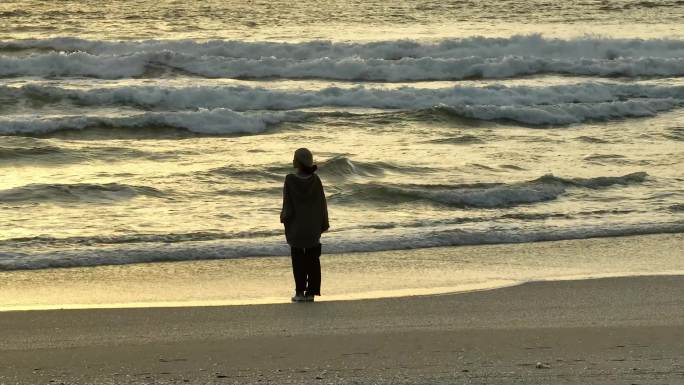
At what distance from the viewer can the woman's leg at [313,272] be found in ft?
24.2

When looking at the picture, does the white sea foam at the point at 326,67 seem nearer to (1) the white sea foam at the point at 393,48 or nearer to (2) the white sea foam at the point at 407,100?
(1) the white sea foam at the point at 393,48

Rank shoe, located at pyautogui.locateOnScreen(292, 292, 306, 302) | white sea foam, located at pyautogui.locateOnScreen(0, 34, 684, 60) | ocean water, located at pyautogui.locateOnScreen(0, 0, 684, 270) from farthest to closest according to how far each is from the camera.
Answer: white sea foam, located at pyautogui.locateOnScreen(0, 34, 684, 60)
ocean water, located at pyautogui.locateOnScreen(0, 0, 684, 270)
shoe, located at pyautogui.locateOnScreen(292, 292, 306, 302)

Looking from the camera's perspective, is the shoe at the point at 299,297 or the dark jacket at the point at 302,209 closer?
the shoe at the point at 299,297

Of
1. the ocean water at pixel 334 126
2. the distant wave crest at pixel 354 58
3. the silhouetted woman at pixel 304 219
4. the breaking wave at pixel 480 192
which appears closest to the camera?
the silhouetted woman at pixel 304 219

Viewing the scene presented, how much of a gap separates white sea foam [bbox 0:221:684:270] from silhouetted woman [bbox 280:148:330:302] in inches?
67.5

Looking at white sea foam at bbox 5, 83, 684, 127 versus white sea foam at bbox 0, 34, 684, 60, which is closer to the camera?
white sea foam at bbox 5, 83, 684, 127

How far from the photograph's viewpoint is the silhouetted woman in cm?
738

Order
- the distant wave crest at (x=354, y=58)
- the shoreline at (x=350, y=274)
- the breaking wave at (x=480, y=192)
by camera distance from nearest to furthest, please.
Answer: the shoreline at (x=350, y=274) → the breaking wave at (x=480, y=192) → the distant wave crest at (x=354, y=58)

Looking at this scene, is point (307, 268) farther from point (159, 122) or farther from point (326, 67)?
point (326, 67)

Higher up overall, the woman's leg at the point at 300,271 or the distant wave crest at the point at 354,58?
the woman's leg at the point at 300,271

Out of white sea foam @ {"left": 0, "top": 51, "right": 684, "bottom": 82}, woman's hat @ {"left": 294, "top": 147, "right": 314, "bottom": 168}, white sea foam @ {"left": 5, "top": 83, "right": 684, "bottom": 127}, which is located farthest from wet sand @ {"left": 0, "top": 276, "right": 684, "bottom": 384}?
white sea foam @ {"left": 0, "top": 51, "right": 684, "bottom": 82}

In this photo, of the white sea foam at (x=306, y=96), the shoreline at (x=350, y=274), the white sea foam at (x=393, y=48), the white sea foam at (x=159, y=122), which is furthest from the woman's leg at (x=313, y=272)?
the white sea foam at (x=393, y=48)

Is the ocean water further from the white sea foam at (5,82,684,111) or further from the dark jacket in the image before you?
the dark jacket

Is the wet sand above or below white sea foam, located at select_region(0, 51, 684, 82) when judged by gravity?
above
